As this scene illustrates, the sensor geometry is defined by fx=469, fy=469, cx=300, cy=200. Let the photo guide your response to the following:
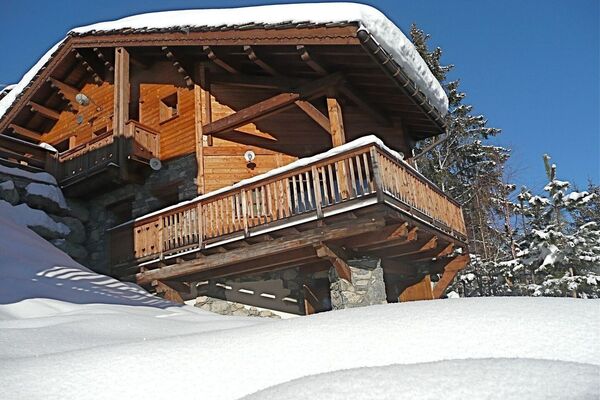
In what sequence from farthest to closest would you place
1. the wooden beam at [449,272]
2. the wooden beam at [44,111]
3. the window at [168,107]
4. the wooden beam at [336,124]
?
the wooden beam at [44,111] < the window at [168,107] < the wooden beam at [449,272] < the wooden beam at [336,124]

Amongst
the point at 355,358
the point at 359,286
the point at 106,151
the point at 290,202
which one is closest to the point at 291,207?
the point at 290,202

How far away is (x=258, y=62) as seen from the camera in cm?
1064

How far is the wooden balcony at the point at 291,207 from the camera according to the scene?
25.6 ft

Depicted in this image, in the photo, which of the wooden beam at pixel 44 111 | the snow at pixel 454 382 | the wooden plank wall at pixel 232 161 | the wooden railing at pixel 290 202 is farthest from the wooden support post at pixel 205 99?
the snow at pixel 454 382

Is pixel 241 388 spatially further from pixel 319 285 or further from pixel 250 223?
pixel 319 285

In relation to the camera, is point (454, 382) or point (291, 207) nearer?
point (454, 382)

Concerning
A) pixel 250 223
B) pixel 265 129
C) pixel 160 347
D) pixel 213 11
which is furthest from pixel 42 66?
pixel 160 347

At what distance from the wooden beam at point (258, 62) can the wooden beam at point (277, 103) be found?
67 centimetres

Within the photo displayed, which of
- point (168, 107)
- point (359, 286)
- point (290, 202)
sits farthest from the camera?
point (168, 107)

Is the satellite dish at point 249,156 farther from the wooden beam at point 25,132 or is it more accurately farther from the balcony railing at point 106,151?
the wooden beam at point 25,132

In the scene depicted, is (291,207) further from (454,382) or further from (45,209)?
(45,209)

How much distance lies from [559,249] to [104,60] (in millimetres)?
14620

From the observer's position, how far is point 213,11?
1133cm

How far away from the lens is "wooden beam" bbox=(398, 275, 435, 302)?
37.6ft
